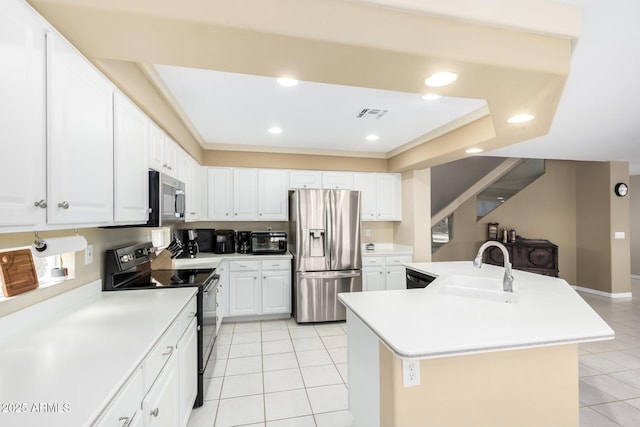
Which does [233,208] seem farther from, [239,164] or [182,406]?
[182,406]

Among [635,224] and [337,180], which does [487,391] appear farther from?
[635,224]

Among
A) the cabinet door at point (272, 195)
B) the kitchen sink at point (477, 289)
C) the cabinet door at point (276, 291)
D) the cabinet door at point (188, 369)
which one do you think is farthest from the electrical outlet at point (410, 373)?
the cabinet door at point (272, 195)

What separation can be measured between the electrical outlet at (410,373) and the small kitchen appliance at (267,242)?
121 inches

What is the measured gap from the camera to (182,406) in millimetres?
1881

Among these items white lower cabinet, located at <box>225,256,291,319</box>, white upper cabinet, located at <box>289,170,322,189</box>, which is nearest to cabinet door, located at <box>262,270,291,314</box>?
white lower cabinet, located at <box>225,256,291,319</box>

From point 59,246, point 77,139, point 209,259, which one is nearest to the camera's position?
point 77,139

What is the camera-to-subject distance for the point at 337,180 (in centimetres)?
473

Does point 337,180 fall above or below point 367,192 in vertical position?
above

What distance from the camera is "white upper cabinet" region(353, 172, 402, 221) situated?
4824 millimetres

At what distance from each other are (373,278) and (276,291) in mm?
1461

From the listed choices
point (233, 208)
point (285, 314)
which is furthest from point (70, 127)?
point (285, 314)

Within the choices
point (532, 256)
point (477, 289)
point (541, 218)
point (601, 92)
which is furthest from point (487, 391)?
point (541, 218)

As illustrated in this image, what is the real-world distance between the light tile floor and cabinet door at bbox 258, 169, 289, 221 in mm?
1589

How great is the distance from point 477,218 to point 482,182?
0.77 meters
